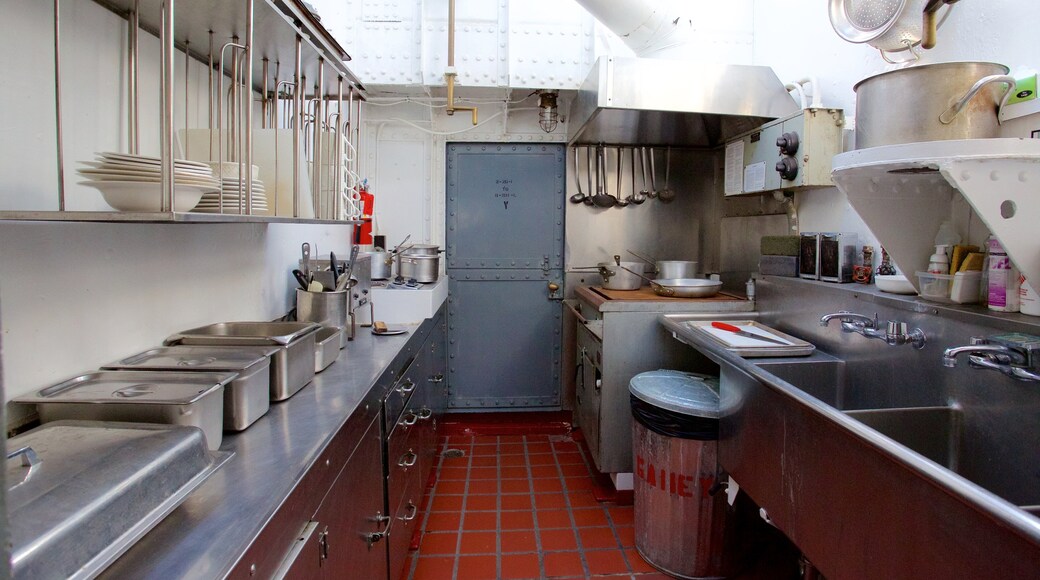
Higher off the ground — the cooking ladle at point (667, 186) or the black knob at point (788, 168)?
the cooking ladle at point (667, 186)

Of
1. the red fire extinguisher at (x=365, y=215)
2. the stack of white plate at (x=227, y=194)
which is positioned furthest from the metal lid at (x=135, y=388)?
the red fire extinguisher at (x=365, y=215)

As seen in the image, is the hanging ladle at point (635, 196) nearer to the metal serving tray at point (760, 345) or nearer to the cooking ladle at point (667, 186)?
the cooking ladle at point (667, 186)

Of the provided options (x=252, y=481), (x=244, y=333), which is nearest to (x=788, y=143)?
(x=244, y=333)

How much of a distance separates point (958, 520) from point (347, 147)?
8.77 feet

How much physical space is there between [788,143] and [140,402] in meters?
2.60

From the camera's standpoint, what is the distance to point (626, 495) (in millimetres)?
3072

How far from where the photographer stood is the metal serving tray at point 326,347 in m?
1.88

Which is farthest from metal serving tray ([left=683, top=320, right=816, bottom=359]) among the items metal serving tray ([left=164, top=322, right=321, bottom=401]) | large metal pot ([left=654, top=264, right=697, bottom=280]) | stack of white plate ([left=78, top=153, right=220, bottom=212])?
stack of white plate ([left=78, top=153, right=220, bottom=212])

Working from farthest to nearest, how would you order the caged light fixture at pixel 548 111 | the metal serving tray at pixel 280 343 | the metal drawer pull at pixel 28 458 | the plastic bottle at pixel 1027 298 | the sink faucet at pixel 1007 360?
the caged light fixture at pixel 548 111, the metal serving tray at pixel 280 343, the plastic bottle at pixel 1027 298, the sink faucet at pixel 1007 360, the metal drawer pull at pixel 28 458

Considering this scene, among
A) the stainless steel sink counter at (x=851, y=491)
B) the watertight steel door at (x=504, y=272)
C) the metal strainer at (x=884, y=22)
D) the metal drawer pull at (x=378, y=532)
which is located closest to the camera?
the stainless steel sink counter at (x=851, y=491)

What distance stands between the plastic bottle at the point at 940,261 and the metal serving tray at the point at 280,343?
6.51ft

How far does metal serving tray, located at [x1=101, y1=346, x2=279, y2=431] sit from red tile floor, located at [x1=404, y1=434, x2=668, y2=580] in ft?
4.52

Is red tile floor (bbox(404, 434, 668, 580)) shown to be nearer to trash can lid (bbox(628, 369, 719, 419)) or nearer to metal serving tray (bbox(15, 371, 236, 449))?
trash can lid (bbox(628, 369, 719, 419))

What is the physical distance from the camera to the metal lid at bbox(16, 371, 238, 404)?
1104mm
